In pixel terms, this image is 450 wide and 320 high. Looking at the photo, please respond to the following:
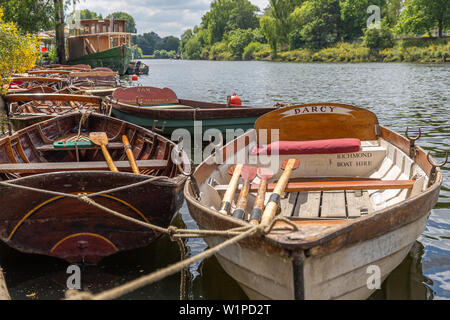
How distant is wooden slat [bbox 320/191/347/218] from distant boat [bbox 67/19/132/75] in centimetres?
3765

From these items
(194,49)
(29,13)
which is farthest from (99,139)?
(194,49)

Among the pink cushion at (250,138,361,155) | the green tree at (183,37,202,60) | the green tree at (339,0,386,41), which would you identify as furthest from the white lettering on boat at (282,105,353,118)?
the green tree at (183,37,202,60)

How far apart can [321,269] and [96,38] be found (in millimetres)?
49502

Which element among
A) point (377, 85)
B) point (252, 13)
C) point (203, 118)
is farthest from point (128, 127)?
point (252, 13)

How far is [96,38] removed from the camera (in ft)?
160

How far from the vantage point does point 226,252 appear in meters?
4.10

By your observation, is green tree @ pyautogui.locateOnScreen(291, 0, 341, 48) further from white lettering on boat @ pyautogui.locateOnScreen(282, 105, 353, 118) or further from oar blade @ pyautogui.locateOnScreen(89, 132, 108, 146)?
oar blade @ pyautogui.locateOnScreen(89, 132, 108, 146)

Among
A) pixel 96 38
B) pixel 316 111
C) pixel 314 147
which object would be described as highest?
pixel 96 38

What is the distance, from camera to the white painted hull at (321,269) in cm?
349

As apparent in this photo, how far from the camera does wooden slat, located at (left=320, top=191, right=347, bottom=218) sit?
5.41 m

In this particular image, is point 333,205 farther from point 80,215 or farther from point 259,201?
point 80,215

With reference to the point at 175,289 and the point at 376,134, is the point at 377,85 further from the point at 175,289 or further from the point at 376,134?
the point at 175,289

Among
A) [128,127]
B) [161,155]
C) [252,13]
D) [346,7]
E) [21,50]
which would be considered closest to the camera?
[161,155]
